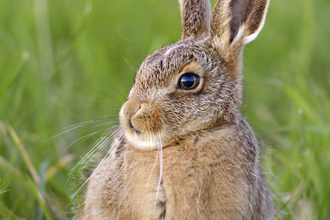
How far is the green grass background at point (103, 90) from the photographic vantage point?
393 centimetres

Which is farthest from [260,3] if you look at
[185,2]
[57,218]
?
[57,218]

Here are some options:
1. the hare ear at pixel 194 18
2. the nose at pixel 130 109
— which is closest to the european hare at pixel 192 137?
the nose at pixel 130 109

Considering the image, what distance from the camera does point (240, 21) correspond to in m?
3.40

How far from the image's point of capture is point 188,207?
2.99 metres

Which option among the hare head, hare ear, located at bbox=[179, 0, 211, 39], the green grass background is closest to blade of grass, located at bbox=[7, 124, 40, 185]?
the green grass background

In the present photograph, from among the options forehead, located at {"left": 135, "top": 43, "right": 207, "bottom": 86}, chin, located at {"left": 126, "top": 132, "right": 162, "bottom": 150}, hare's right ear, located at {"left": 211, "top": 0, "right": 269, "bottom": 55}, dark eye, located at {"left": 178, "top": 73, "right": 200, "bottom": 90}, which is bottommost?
chin, located at {"left": 126, "top": 132, "right": 162, "bottom": 150}

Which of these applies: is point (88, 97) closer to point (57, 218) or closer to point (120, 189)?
point (57, 218)

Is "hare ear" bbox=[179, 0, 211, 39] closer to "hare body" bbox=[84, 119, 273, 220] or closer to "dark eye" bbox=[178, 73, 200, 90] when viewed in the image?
"dark eye" bbox=[178, 73, 200, 90]

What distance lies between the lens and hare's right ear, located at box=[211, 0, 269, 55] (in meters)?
3.29

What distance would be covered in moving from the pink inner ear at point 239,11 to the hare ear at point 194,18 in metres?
0.31

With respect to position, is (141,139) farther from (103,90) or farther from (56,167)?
(103,90)

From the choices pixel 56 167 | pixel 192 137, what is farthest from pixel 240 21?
pixel 56 167

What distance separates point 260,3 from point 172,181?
136cm

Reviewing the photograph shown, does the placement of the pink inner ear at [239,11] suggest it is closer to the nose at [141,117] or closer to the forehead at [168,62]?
the forehead at [168,62]
